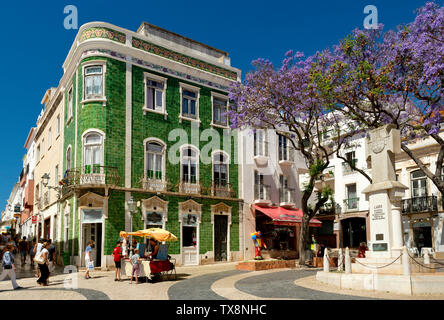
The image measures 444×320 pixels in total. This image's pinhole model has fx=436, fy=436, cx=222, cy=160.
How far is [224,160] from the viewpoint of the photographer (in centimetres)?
2705

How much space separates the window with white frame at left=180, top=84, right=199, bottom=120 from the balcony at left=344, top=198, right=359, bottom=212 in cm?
1882

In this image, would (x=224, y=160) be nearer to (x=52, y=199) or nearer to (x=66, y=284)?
(x=52, y=199)

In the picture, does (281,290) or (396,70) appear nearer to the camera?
(281,290)

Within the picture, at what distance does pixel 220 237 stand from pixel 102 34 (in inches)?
518

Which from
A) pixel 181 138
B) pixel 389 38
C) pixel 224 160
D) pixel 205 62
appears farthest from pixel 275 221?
pixel 389 38

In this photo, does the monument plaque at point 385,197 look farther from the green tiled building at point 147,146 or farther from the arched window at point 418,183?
the arched window at point 418,183

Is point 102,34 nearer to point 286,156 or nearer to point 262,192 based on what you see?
point 262,192

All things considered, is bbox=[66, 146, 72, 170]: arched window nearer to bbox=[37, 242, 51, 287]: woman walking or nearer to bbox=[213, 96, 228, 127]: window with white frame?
bbox=[213, 96, 228, 127]: window with white frame

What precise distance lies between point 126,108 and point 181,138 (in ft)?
12.1

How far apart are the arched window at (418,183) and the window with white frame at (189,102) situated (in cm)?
1846

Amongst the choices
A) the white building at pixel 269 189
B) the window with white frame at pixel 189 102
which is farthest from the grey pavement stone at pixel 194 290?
the window with white frame at pixel 189 102

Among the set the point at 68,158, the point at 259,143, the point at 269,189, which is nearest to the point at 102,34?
the point at 68,158

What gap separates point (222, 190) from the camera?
2642 centimetres

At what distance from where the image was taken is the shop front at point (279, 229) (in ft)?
90.6
